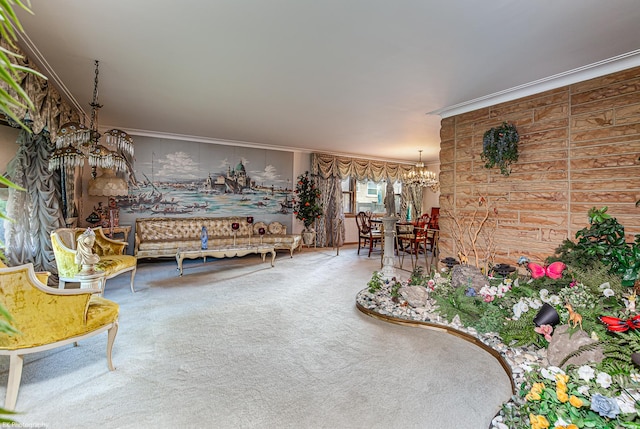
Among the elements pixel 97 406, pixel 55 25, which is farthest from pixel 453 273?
pixel 55 25

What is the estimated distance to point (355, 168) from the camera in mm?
8570

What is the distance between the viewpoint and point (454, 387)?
2.13m

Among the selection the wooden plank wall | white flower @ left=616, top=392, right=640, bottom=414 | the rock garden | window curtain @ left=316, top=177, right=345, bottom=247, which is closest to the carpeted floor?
the rock garden

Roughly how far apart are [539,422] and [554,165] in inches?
122

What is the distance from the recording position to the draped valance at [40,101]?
8.87 ft

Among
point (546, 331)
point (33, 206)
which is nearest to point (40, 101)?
point (33, 206)

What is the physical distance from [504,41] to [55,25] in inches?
149

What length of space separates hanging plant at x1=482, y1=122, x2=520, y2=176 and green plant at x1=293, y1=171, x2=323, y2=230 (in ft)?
14.4

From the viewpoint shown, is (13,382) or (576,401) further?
(13,382)

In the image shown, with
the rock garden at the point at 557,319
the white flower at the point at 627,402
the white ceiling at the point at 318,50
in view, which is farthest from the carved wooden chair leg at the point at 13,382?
the white flower at the point at 627,402

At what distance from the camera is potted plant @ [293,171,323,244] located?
7801mm

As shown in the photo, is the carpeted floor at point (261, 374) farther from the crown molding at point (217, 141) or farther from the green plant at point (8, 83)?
the crown molding at point (217, 141)

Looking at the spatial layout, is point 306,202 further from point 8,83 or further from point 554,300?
point 8,83

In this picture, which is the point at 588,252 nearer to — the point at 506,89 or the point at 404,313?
the point at 404,313
